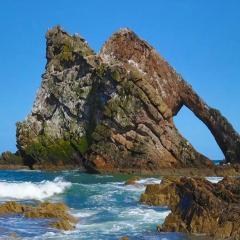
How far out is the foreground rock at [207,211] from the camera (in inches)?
642

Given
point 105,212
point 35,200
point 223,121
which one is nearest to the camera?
point 105,212

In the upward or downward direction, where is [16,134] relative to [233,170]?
upward

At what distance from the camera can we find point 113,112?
61.1 metres

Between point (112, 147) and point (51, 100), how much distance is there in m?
14.5

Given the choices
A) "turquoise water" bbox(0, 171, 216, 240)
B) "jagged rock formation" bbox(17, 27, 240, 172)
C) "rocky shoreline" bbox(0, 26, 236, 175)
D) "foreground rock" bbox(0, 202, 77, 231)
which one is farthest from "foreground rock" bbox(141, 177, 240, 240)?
"jagged rock formation" bbox(17, 27, 240, 172)

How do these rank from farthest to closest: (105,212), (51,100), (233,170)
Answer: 1. (51,100)
2. (233,170)
3. (105,212)

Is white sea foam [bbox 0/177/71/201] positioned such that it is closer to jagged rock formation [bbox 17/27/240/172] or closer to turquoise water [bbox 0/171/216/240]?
turquoise water [bbox 0/171/216/240]

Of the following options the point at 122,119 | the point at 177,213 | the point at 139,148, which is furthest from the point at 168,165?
the point at 177,213

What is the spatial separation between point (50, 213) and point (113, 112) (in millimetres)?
41094

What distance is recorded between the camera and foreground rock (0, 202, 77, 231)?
716 inches

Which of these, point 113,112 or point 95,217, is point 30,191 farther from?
point 113,112

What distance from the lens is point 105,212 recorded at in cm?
2291

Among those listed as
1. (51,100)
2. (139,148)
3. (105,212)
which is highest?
(51,100)

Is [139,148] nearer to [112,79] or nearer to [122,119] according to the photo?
[122,119]
